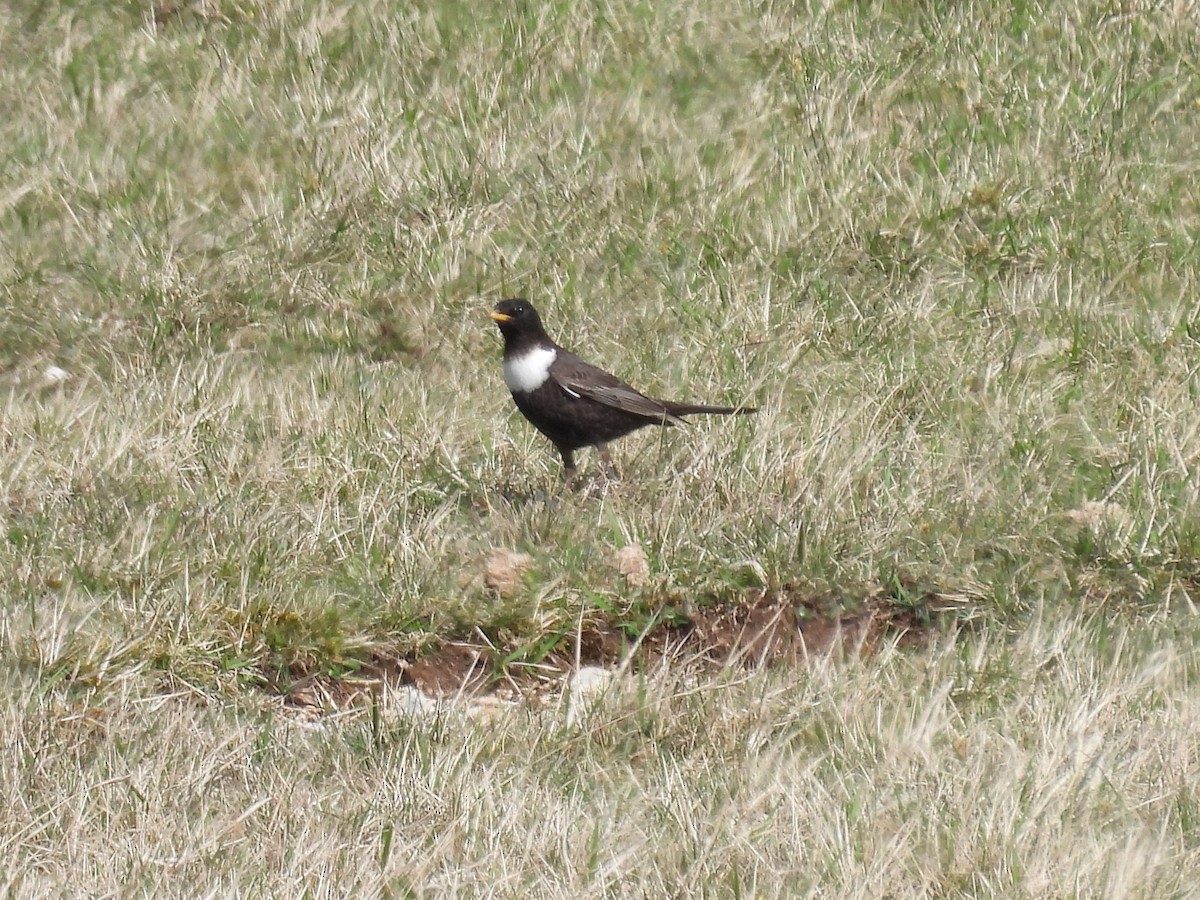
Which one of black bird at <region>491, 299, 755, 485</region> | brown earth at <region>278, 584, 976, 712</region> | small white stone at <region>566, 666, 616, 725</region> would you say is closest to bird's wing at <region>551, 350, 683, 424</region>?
black bird at <region>491, 299, 755, 485</region>

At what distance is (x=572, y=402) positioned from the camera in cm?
565

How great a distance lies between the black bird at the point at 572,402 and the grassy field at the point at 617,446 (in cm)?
12

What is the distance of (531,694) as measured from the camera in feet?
15.4

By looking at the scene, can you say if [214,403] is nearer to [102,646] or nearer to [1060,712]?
[102,646]

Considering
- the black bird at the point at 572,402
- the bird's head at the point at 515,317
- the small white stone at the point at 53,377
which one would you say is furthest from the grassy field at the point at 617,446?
the bird's head at the point at 515,317

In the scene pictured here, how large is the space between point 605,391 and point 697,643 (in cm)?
114

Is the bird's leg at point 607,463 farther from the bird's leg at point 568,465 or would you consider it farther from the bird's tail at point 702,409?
the bird's tail at point 702,409

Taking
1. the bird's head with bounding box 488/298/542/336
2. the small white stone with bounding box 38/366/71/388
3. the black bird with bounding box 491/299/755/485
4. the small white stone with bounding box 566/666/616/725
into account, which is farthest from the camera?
the small white stone with bounding box 38/366/71/388

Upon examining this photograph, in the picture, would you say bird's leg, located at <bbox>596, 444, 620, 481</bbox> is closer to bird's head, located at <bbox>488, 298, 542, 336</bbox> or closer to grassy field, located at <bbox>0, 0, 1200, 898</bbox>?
grassy field, located at <bbox>0, 0, 1200, 898</bbox>

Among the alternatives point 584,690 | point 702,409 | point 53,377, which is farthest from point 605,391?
point 53,377

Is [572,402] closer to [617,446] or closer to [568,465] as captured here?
[568,465]

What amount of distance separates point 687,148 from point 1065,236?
1715 millimetres

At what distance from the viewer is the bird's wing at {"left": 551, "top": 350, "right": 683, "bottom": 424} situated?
5.75 meters

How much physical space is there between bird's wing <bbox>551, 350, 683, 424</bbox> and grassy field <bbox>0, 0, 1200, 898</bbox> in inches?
6.1
